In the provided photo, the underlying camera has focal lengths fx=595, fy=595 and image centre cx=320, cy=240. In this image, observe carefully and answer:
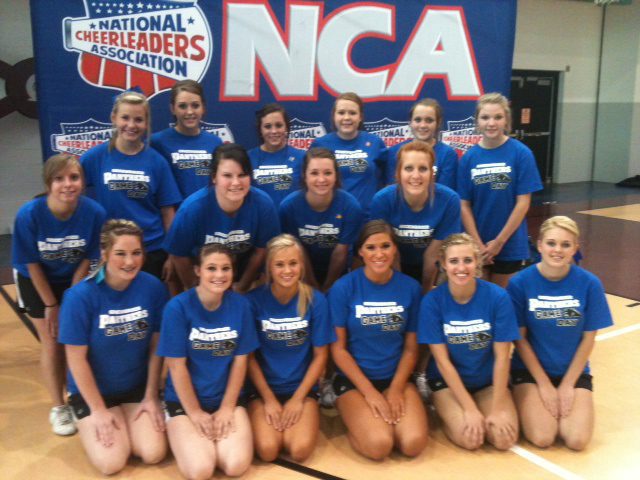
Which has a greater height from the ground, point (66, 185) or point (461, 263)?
point (66, 185)

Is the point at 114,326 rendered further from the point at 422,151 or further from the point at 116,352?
the point at 422,151

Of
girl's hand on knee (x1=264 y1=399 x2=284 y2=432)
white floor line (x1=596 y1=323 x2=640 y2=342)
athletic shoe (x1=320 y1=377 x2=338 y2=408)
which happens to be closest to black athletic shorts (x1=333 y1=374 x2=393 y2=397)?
athletic shoe (x1=320 y1=377 x2=338 y2=408)

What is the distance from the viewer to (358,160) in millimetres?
4102

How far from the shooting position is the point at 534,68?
1217 centimetres

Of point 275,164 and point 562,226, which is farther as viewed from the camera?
point 275,164

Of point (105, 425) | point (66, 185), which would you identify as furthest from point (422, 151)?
point (105, 425)

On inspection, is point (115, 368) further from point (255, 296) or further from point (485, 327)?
point (485, 327)

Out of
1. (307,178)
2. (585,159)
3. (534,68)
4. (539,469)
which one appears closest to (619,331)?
(539,469)

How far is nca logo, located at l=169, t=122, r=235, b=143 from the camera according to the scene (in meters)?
4.61

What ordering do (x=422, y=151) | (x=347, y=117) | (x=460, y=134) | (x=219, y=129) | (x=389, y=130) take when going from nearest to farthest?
1. (x=422, y=151)
2. (x=347, y=117)
3. (x=219, y=129)
4. (x=389, y=130)
5. (x=460, y=134)

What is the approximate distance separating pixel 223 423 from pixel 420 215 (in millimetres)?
1580

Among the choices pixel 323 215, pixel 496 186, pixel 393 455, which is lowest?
pixel 393 455

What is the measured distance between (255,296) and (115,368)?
793 millimetres

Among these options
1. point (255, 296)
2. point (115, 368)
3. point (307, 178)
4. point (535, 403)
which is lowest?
point (535, 403)
